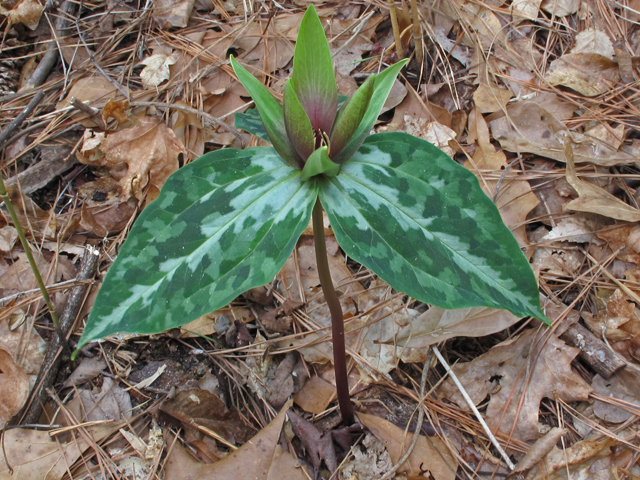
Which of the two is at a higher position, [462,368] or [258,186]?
[258,186]

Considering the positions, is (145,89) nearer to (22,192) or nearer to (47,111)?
(47,111)

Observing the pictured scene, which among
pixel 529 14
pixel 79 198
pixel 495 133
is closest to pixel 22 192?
pixel 79 198

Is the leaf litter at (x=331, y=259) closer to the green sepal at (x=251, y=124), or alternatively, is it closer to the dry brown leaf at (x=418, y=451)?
the dry brown leaf at (x=418, y=451)

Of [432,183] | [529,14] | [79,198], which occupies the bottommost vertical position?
[79,198]

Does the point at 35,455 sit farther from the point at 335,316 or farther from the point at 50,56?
the point at 50,56

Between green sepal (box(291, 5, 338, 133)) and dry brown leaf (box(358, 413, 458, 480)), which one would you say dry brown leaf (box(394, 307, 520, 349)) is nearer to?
dry brown leaf (box(358, 413, 458, 480))

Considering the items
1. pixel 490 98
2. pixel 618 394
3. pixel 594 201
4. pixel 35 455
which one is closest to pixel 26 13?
pixel 35 455

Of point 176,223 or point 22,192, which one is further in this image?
point 22,192
